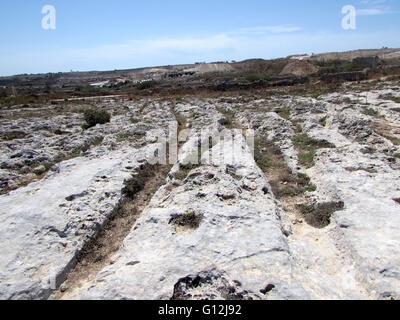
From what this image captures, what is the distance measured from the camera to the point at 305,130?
21641mm

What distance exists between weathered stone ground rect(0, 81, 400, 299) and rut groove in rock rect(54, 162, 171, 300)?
0.16 ft

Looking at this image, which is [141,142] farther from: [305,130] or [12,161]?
[305,130]

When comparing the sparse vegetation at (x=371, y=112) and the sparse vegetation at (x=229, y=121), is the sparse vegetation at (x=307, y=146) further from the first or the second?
the sparse vegetation at (x=371, y=112)

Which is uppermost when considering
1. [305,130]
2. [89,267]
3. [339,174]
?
[305,130]

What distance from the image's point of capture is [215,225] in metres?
9.57

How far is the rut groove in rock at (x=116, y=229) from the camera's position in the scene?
8.53 m

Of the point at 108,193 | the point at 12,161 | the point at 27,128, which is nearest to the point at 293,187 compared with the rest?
the point at 108,193

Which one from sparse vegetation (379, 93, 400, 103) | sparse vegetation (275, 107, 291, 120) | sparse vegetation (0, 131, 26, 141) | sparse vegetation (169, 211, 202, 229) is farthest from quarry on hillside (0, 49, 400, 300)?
sparse vegetation (379, 93, 400, 103)

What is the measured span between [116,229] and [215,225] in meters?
3.33

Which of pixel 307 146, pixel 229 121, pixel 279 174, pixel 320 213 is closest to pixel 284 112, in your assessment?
pixel 229 121

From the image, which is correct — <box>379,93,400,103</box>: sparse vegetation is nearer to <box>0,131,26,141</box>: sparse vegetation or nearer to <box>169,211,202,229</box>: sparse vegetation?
<box>169,211,202,229</box>: sparse vegetation

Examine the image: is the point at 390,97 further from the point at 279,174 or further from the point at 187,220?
the point at 187,220

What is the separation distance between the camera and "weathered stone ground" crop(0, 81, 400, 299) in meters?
7.46
